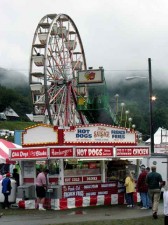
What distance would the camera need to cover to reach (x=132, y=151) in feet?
76.3

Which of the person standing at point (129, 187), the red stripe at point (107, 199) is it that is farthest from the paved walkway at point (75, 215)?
the red stripe at point (107, 199)

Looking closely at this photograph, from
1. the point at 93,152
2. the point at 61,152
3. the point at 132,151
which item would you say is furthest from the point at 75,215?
the point at 132,151

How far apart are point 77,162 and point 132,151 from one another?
2.55 metres

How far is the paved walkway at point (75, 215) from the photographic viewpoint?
56.7 ft

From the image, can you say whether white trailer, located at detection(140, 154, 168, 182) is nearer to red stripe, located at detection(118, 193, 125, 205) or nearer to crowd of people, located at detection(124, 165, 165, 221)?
red stripe, located at detection(118, 193, 125, 205)

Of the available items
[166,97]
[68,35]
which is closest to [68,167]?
[68,35]

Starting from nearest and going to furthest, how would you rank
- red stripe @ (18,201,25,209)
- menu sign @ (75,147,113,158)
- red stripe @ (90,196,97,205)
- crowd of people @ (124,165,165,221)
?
1. crowd of people @ (124,165,165,221)
2. menu sign @ (75,147,113,158)
3. red stripe @ (18,201,25,209)
4. red stripe @ (90,196,97,205)

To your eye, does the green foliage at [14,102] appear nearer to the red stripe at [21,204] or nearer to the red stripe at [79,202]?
the red stripe at [21,204]

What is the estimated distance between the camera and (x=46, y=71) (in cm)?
3756

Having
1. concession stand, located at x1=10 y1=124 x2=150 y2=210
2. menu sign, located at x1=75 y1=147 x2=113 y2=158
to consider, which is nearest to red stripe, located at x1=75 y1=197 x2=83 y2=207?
concession stand, located at x1=10 y1=124 x2=150 y2=210

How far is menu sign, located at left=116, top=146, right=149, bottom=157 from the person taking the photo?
2267cm

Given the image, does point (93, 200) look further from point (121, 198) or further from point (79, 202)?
point (121, 198)

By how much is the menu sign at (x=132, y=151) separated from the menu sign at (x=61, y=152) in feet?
8.43

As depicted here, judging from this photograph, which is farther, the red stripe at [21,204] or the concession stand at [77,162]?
the red stripe at [21,204]
